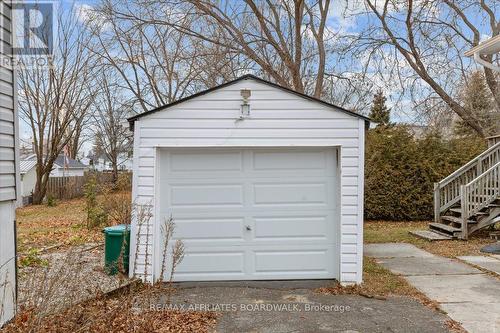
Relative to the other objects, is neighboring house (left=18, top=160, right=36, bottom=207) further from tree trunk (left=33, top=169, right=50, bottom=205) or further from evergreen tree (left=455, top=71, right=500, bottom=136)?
evergreen tree (left=455, top=71, right=500, bottom=136)

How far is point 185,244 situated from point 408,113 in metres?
14.4

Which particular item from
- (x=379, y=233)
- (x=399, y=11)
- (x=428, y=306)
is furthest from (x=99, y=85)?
(x=428, y=306)

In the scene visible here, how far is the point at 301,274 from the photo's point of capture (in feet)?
22.1

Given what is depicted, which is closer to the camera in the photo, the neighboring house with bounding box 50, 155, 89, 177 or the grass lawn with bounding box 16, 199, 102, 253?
the grass lawn with bounding box 16, 199, 102, 253

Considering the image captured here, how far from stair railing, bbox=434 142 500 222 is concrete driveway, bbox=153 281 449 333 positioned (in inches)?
243

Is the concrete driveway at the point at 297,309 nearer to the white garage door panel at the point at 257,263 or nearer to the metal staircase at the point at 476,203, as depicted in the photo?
the white garage door panel at the point at 257,263

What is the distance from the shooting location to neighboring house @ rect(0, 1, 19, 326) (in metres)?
4.56

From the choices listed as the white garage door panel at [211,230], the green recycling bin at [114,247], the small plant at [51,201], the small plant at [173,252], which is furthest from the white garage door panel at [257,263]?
the small plant at [51,201]

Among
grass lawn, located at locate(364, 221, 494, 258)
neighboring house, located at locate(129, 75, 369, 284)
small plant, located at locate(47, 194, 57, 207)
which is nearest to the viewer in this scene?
neighboring house, located at locate(129, 75, 369, 284)

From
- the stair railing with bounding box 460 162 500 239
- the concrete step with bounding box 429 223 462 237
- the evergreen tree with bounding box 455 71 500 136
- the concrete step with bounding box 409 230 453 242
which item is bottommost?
the concrete step with bounding box 409 230 453 242

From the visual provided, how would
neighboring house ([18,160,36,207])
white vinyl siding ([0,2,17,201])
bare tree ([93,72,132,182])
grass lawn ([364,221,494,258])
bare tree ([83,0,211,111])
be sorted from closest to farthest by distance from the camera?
white vinyl siding ([0,2,17,201]) < grass lawn ([364,221,494,258]) < bare tree ([83,0,211,111]) < bare tree ([93,72,132,182]) < neighboring house ([18,160,36,207])

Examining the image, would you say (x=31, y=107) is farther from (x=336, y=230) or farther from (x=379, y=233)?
(x=336, y=230)

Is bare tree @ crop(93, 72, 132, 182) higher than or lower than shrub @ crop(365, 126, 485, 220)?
higher

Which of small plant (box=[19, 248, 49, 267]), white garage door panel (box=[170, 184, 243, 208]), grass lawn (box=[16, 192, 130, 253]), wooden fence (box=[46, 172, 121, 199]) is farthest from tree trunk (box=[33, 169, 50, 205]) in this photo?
white garage door panel (box=[170, 184, 243, 208])
